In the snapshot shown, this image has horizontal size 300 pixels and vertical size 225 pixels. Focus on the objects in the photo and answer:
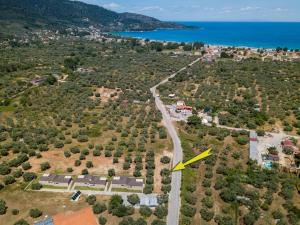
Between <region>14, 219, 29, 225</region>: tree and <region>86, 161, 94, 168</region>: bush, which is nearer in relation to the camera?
<region>14, 219, 29, 225</region>: tree

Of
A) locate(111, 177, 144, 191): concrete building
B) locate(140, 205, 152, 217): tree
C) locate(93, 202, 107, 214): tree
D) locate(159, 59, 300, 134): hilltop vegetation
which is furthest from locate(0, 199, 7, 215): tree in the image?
locate(159, 59, 300, 134): hilltop vegetation

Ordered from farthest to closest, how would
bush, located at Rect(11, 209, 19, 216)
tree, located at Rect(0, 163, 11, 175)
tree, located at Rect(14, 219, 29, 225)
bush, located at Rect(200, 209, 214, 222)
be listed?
tree, located at Rect(0, 163, 11, 175) < bush, located at Rect(11, 209, 19, 216) < bush, located at Rect(200, 209, 214, 222) < tree, located at Rect(14, 219, 29, 225)

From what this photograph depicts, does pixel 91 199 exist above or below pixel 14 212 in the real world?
above

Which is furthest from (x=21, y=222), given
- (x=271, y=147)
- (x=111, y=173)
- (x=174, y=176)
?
(x=271, y=147)

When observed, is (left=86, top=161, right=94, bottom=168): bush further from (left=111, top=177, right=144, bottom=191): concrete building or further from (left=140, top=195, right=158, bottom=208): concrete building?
(left=140, top=195, right=158, bottom=208): concrete building

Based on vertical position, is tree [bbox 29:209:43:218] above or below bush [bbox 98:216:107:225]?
below

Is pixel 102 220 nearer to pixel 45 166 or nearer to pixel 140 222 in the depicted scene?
pixel 140 222

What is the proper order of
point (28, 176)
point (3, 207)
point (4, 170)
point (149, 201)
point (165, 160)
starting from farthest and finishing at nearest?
point (165, 160) → point (4, 170) → point (28, 176) → point (149, 201) → point (3, 207)

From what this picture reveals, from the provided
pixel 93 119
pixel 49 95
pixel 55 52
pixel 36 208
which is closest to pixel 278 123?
pixel 93 119
